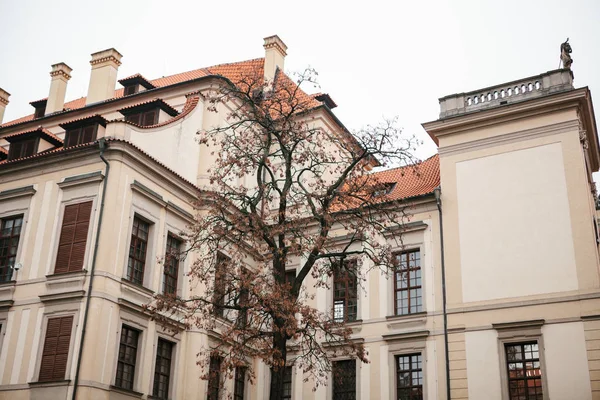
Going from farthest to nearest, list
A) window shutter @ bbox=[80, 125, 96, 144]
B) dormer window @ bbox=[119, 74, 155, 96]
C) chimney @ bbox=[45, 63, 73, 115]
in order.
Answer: chimney @ bbox=[45, 63, 73, 115]
dormer window @ bbox=[119, 74, 155, 96]
window shutter @ bbox=[80, 125, 96, 144]

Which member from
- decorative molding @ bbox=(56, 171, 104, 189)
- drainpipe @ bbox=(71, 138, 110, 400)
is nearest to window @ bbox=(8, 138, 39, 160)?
decorative molding @ bbox=(56, 171, 104, 189)

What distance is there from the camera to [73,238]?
70.6ft

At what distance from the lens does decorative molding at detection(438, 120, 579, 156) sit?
24.0 metres

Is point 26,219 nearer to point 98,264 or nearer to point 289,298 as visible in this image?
point 98,264

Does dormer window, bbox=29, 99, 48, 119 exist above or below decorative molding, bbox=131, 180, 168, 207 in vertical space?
above

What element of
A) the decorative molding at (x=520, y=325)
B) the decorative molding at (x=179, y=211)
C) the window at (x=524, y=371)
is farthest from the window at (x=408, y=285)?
the decorative molding at (x=179, y=211)

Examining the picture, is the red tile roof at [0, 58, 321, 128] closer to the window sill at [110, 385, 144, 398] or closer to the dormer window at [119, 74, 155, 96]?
the dormer window at [119, 74, 155, 96]

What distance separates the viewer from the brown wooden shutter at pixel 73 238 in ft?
69.4

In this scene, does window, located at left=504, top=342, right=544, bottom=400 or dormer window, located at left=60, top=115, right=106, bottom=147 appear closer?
window, located at left=504, top=342, right=544, bottom=400

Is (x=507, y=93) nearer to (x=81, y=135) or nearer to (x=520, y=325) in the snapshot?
(x=520, y=325)

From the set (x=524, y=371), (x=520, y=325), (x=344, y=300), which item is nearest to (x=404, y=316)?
(x=344, y=300)

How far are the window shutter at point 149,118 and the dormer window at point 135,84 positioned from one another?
5.20 m

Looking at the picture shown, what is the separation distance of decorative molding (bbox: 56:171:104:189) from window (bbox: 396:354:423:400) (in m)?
11.7

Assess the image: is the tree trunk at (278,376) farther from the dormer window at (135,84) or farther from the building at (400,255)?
the dormer window at (135,84)
